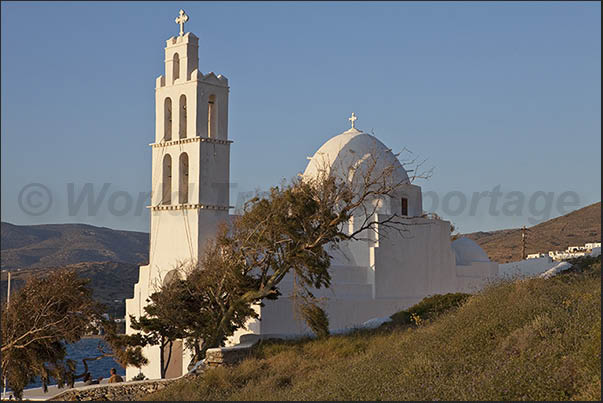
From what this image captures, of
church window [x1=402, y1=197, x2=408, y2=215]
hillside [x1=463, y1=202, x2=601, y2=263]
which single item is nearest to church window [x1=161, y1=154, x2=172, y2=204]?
church window [x1=402, y1=197, x2=408, y2=215]

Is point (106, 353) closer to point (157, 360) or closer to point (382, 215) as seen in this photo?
point (157, 360)

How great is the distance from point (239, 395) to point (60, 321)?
664cm

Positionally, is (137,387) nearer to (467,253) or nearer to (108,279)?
(467,253)

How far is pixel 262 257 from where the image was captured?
22.5m

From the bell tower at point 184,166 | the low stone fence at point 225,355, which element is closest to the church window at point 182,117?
the bell tower at point 184,166

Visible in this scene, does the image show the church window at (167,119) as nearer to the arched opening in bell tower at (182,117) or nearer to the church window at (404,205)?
the arched opening in bell tower at (182,117)

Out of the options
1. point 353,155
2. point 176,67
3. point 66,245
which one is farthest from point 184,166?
point 66,245

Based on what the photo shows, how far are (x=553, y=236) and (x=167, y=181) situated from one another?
5464cm

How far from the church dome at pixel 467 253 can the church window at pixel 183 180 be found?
12949 millimetres

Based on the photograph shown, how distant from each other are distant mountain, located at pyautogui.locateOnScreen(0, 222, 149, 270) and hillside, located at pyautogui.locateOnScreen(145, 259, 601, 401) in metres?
83.7

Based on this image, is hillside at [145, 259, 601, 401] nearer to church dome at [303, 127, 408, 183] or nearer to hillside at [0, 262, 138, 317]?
church dome at [303, 127, 408, 183]

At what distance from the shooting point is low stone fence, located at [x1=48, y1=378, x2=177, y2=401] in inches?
723

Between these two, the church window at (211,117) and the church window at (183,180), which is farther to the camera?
the church window at (211,117)

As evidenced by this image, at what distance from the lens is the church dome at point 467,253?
33.9 meters
